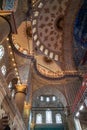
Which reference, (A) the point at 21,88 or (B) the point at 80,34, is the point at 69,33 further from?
(A) the point at 21,88

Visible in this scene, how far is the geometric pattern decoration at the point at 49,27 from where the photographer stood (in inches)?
596

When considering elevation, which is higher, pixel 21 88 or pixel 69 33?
pixel 69 33

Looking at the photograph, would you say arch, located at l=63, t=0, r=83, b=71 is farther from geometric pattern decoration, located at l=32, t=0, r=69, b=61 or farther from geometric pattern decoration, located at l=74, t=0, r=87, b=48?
geometric pattern decoration, located at l=32, t=0, r=69, b=61

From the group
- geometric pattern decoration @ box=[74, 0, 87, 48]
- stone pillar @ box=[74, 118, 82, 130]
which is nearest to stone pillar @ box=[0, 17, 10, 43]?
stone pillar @ box=[74, 118, 82, 130]

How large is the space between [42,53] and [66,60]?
2.36m

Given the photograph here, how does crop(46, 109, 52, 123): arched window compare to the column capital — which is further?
crop(46, 109, 52, 123): arched window

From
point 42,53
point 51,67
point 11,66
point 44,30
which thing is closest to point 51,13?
point 44,30

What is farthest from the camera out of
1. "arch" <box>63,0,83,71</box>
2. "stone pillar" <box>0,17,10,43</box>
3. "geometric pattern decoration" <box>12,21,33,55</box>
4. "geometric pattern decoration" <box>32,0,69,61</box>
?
"arch" <box>63,0,83,71</box>

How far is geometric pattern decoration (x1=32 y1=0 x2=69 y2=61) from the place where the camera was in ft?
49.7

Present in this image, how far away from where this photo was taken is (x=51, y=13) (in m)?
16.1

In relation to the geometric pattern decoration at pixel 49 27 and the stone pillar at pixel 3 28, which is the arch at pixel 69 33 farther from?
the stone pillar at pixel 3 28

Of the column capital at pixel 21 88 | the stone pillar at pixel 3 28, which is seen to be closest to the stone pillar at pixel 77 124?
the column capital at pixel 21 88

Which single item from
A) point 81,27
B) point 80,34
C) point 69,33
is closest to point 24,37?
point 69,33

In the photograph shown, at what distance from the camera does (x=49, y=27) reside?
1675cm
